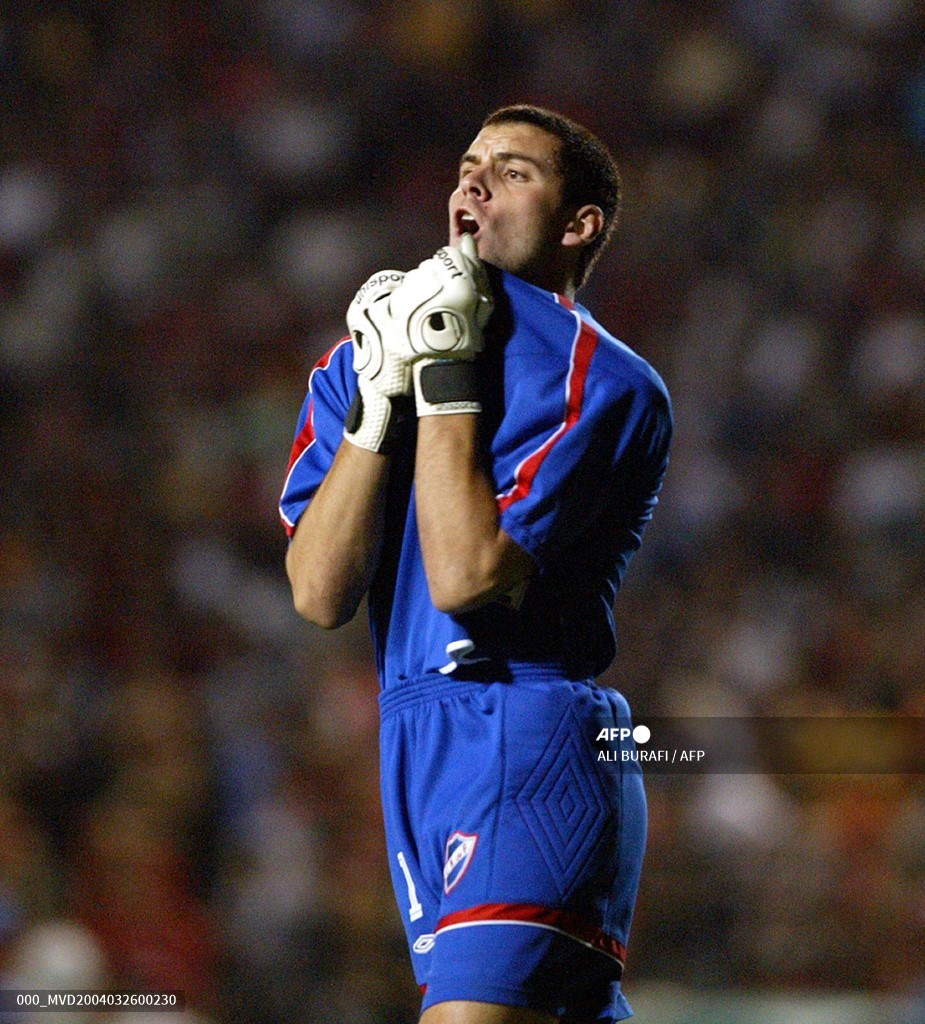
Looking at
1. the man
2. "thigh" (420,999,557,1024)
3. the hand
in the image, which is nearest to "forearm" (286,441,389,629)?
the man

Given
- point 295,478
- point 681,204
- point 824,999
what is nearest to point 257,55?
point 681,204

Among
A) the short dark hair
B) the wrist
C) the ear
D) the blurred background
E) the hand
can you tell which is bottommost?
the blurred background

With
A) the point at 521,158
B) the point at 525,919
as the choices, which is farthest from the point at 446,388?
the point at 525,919

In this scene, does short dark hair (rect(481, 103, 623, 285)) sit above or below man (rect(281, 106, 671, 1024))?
above

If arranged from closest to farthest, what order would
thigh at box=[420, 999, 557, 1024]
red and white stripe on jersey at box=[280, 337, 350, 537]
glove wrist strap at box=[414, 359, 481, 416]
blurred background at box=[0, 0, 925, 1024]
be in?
thigh at box=[420, 999, 557, 1024], glove wrist strap at box=[414, 359, 481, 416], red and white stripe on jersey at box=[280, 337, 350, 537], blurred background at box=[0, 0, 925, 1024]

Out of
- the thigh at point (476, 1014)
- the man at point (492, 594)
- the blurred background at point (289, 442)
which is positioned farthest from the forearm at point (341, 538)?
the blurred background at point (289, 442)

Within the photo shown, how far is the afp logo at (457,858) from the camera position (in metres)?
1.67

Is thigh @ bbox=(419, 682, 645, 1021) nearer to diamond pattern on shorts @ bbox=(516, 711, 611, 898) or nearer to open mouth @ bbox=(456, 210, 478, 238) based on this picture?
diamond pattern on shorts @ bbox=(516, 711, 611, 898)

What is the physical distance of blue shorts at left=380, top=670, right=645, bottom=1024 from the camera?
163 centimetres

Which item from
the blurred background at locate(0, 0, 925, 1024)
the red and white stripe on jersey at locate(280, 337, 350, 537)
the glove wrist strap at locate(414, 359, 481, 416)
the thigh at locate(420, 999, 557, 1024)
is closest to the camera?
the thigh at locate(420, 999, 557, 1024)

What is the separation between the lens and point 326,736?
4457mm

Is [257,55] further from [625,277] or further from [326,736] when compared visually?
[326,736]

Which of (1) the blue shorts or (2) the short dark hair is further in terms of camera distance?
(2) the short dark hair

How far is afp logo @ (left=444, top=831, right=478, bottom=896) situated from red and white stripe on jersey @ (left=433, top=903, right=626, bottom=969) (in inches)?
1.4
